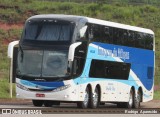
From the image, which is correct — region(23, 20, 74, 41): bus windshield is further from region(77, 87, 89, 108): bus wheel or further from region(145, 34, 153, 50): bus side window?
region(145, 34, 153, 50): bus side window

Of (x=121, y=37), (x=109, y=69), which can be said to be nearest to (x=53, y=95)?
(x=109, y=69)

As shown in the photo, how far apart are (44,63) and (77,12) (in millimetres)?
45827

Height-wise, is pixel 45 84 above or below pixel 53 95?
above

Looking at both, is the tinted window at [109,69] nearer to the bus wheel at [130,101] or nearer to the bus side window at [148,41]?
the bus wheel at [130,101]

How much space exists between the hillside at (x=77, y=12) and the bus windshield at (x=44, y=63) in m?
35.3

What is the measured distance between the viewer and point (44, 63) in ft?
94.7

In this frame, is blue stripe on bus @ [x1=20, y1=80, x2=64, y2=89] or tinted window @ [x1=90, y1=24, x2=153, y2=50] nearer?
blue stripe on bus @ [x1=20, y1=80, x2=64, y2=89]

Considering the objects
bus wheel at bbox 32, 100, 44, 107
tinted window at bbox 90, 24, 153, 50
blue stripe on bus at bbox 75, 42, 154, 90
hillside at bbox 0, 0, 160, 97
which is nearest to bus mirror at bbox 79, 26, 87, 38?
tinted window at bbox 90, 24, 153, 50

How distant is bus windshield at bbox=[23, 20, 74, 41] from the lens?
28906 millimetres

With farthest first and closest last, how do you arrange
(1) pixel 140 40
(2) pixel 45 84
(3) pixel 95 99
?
(1) pixel 140 40
(3) pixel 95 99
(2) pixel 45 84

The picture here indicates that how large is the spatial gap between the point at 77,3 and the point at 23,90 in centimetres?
5121

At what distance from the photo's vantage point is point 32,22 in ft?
97.7

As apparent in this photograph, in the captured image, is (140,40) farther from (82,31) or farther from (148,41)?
(82,31)

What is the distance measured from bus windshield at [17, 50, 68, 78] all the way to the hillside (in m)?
35.3
